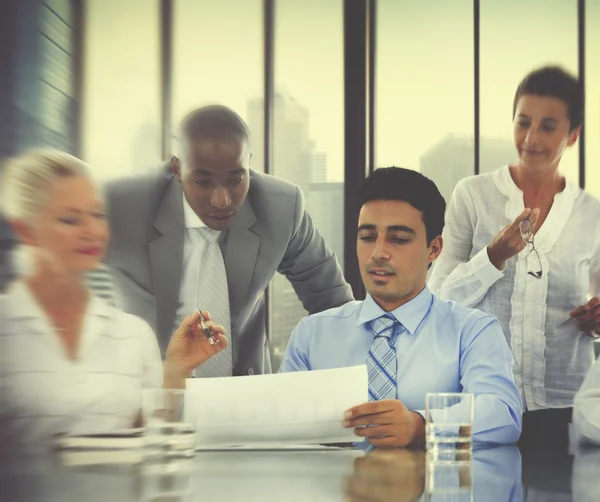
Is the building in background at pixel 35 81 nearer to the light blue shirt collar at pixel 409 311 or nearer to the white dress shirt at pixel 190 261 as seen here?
the white dress shirt at pixel 190 261

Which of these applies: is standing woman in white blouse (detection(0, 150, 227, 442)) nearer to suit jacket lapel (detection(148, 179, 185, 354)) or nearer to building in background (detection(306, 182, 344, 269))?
suit jacket lapel (detection(148, 179, 185, 354))

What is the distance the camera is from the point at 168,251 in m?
2.96

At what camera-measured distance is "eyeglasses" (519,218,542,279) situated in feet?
9.73

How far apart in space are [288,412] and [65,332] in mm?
1167

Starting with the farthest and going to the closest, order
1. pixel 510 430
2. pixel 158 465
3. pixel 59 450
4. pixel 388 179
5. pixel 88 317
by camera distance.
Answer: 1. pixel 88 317
2. pixel 388 179
3. pixel 510 430
4. pixel 59 450
5. pixel 158 465

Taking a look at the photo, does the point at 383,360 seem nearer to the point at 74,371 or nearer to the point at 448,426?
the point at 448,426

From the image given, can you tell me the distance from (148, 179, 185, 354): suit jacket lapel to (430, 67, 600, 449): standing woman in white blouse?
837mm

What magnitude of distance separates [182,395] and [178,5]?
187cm

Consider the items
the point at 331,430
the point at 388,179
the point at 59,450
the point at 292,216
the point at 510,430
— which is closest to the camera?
the point at 59,450

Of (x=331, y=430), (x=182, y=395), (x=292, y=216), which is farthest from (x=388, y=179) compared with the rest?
(x=182, y=395)

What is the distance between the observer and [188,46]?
3125 millimetres

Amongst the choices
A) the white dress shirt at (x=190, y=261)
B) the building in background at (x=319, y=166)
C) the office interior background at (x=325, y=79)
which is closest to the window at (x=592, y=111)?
the office interior background at (x=325, y=79)

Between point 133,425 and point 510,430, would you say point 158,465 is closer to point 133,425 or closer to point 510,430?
point 510,430

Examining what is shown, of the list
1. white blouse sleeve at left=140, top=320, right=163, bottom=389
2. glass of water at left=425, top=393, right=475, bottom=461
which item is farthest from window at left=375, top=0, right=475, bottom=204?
glass of water at left=425, top=393, right=475, bottom=461
